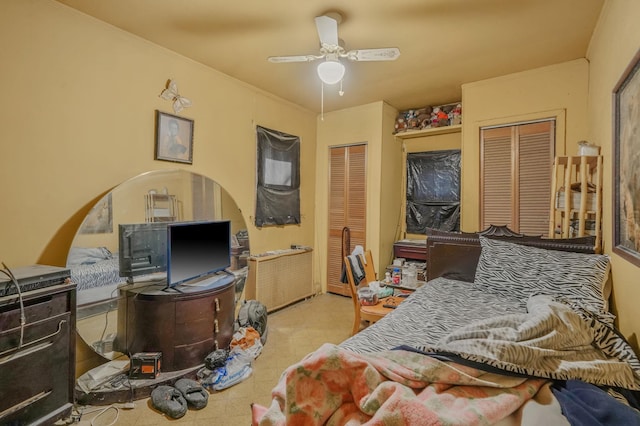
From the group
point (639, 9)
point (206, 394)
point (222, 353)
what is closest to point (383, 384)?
point (206, 394)

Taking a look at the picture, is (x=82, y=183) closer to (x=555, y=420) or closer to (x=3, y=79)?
(x=3, y=79)

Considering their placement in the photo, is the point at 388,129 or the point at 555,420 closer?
the point at 555,420

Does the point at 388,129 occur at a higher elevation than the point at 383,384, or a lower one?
higher

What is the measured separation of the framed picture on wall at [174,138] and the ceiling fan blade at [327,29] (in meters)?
1.56

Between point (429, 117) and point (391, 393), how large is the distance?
383 centimetres

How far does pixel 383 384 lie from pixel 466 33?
2642 mm

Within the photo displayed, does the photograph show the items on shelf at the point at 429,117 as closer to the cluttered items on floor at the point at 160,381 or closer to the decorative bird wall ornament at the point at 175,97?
the decorative bird wall ornament at the point at 175,97

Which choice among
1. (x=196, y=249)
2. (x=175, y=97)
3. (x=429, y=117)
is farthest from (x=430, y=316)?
(x=429, y=117)

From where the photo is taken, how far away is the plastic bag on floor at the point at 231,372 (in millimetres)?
2208

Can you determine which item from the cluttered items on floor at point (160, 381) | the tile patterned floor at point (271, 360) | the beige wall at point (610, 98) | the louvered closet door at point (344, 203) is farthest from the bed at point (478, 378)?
the louvered closet door at point (344, 203)

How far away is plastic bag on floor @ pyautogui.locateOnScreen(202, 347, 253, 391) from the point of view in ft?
7.24

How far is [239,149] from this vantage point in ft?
11.4

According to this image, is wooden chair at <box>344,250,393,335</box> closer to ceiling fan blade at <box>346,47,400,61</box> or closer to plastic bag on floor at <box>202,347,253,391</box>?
plastic bag on floor at <box>202,347,253,391</box>

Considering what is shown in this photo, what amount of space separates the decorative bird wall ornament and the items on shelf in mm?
2727
